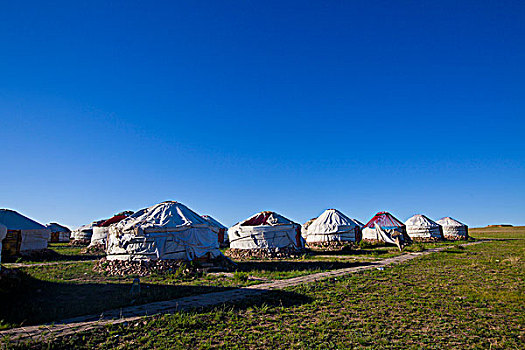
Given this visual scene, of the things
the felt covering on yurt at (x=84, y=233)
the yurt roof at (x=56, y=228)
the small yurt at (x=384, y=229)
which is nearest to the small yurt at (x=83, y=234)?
the felt covering on yurt at (x=84, y=233)

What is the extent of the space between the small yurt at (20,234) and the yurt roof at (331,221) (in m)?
20.1

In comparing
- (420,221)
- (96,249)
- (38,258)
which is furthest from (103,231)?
(420,221)

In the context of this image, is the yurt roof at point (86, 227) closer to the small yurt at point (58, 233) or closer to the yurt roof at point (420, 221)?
the small yurt at point (58, 233)

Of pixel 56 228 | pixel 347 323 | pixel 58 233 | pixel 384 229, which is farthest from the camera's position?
pixel 56 228

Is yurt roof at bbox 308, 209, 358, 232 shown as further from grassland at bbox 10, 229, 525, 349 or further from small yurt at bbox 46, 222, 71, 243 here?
small yurt at bbox 46, 222, 71, 243

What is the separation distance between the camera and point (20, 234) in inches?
741

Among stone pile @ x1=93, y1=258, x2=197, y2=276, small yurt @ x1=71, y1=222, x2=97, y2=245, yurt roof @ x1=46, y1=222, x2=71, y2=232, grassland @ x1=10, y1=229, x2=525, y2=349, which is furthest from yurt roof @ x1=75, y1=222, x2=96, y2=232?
grassland @ x1=10, y1=229, x2=525, y2=349

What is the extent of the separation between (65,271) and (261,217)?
10905 millimetres

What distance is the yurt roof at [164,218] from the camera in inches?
511

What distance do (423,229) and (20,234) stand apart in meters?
34.0

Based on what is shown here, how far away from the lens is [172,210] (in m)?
14.2

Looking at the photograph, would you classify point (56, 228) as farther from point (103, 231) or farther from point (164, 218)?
point (164, 218)

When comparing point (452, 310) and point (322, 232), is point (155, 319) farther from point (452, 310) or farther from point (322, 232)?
point (322, 232)

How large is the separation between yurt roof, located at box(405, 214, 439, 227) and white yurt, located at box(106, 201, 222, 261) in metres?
26.1
